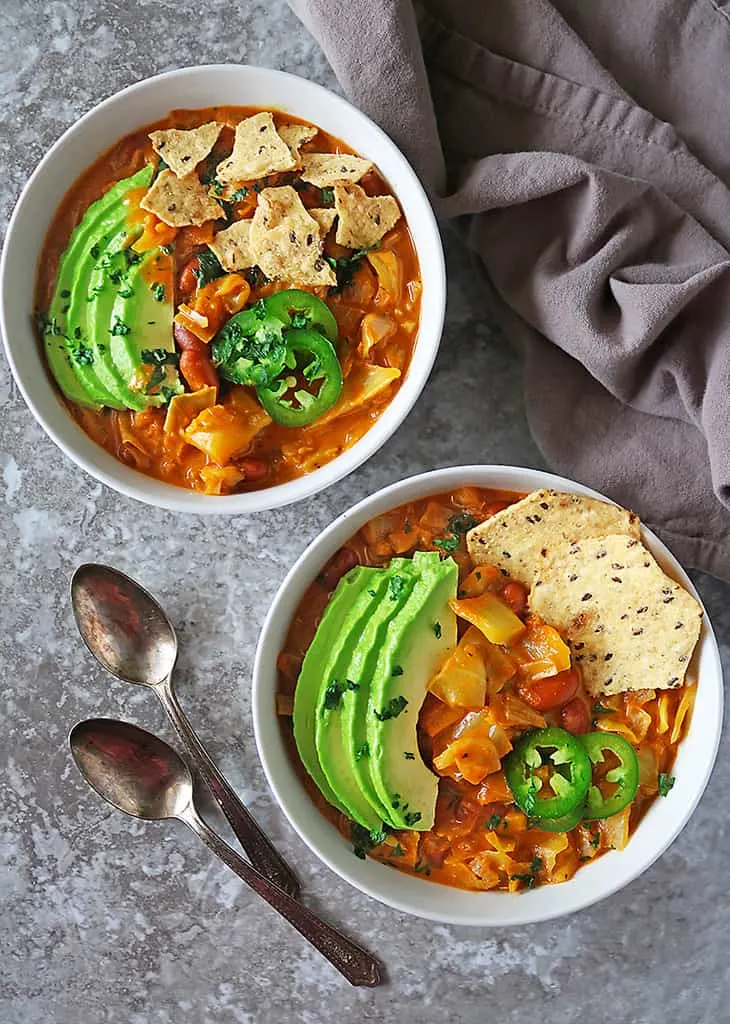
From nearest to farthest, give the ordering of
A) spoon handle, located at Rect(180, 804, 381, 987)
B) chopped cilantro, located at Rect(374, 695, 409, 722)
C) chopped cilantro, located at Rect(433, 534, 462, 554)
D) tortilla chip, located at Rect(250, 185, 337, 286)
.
Answer: chopped cilantro, located at Rect(374, 695, 409, 722), tortilla chip, located at Rect(250, 185, 337, 286), chopped cilantro, located at Rect(433, 534, 462, 554), spoon handle, located at Rect(180, 804, 381, 987)

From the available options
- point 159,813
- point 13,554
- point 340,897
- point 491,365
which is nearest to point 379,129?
point 491,365

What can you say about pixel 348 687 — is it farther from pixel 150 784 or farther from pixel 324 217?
pixel 324 217

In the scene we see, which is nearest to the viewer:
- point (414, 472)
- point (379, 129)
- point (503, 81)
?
point (379, 129)

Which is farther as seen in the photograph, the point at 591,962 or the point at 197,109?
the point at 591,962

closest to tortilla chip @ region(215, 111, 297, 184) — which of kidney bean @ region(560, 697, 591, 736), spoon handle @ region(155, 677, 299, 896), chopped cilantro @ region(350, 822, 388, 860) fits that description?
spoon handle @ region(155, 677, 299, 896)

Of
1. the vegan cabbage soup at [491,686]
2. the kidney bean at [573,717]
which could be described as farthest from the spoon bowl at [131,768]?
the kidney bean at [573,717]

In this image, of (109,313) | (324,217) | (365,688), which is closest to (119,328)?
(109,313)

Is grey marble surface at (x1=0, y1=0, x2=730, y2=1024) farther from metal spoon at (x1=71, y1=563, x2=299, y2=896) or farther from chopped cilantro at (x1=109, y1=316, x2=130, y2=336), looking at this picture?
chopped cilantro at (x1=109, y1=316, x2=130, y2=336)

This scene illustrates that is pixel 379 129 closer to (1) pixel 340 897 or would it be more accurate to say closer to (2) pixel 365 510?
(2) pixel 365 510
